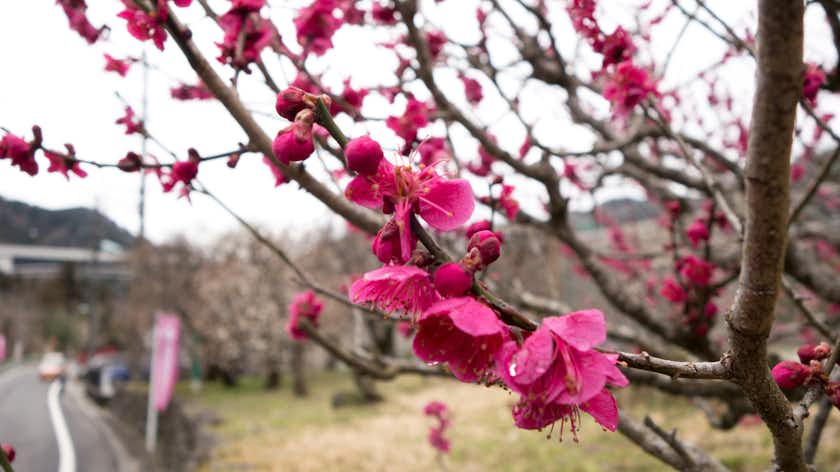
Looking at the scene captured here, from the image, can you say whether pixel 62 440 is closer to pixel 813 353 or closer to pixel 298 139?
pixel 298 139

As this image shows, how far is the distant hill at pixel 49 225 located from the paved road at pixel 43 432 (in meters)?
1.00

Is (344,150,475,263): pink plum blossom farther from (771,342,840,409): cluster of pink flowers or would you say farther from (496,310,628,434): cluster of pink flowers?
(771,342,840,409): cluster of pink flowers

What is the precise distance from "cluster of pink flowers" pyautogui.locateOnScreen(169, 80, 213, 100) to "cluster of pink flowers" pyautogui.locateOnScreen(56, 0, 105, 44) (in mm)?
354

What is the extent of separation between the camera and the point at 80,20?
5.84 ft

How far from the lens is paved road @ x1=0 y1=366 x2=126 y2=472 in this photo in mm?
3133

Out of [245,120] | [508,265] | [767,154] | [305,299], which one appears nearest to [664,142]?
[305,299]

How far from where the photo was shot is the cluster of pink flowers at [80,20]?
1.73m

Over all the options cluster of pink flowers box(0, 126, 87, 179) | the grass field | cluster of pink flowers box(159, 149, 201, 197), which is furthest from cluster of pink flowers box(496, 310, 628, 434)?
the grass field

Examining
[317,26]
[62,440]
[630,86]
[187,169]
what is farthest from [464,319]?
[62,440]

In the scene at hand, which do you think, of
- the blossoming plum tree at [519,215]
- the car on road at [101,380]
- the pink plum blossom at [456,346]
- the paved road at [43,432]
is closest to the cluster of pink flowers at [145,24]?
the blossoming plum tree at [519,215]

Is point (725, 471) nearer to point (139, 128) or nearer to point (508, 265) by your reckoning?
point (139, 128)

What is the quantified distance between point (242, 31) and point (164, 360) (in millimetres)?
6607

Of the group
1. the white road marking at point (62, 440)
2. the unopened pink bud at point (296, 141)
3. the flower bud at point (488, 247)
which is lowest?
the white road marking at point (62, 440)

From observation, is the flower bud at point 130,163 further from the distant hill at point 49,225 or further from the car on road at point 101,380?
the car on road at point 101,380
